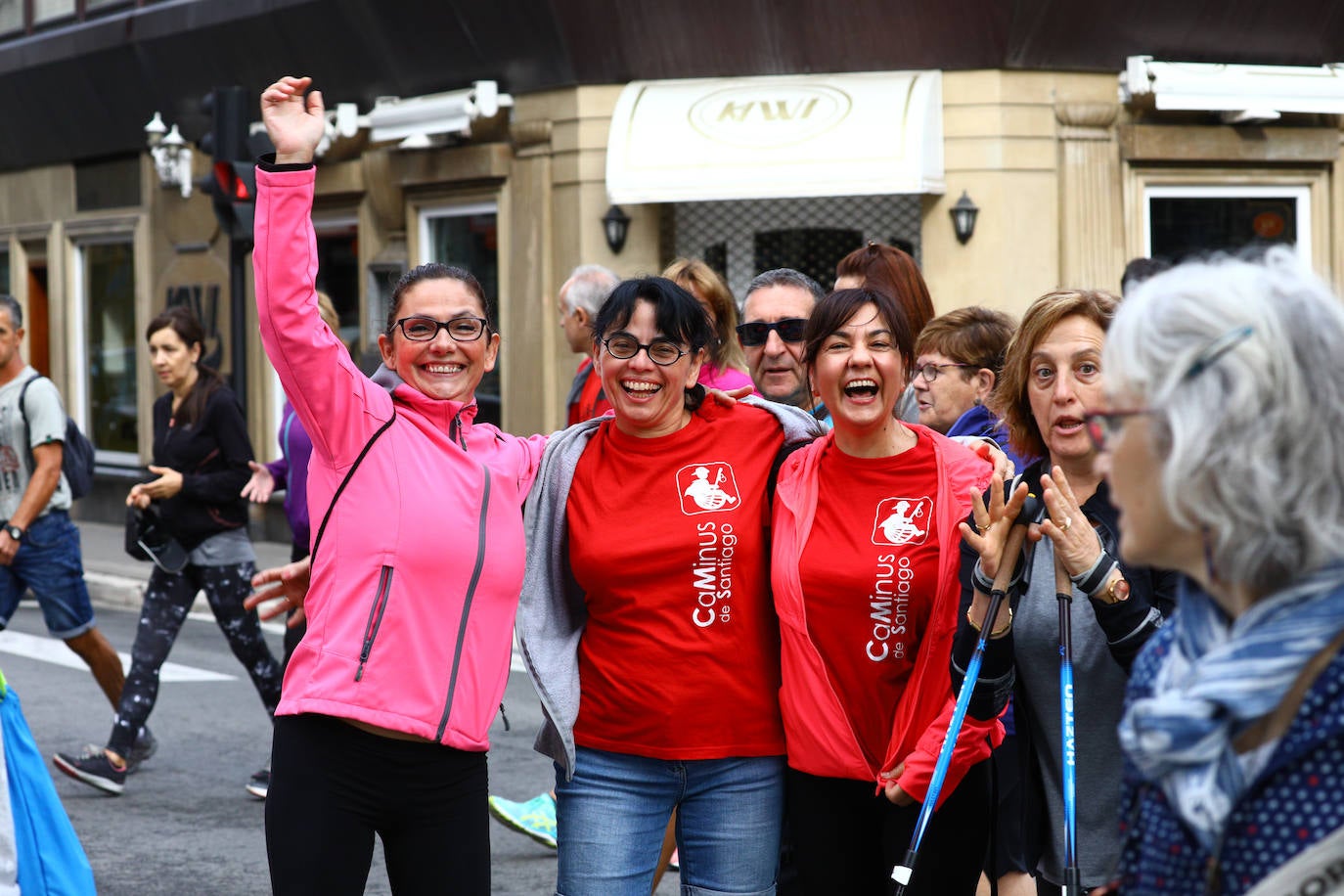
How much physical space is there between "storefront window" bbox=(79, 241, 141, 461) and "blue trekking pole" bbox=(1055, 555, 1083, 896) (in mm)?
17527

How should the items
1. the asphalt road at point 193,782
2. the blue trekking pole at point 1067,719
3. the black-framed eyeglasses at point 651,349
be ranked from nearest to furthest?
1. the blue trekking pole at point 1067,719
2. the black-framed eyeglasses at point 651,349
3. the asphalt road at point 193,782

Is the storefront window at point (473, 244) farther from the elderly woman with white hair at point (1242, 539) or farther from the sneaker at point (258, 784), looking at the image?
the elderly woman with white hair at point (1242, 539)

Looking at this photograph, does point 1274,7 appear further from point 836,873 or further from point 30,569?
point 836,873

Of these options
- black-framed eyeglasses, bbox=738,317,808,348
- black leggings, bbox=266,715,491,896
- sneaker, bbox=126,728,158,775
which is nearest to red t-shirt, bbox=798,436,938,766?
black leggings, bbox=266,715,491,896

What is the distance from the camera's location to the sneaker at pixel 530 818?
627 centimetres

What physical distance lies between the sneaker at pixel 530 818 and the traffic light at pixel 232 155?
5456mm

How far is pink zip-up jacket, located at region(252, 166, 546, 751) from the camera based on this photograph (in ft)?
11.0

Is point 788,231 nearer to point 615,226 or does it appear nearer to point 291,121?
point 615,226

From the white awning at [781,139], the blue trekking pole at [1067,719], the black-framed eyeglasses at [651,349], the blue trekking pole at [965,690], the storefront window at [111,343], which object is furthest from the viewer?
the storefront window at [111,343]

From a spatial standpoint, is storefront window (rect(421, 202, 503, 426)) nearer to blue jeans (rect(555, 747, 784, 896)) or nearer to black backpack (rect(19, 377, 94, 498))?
black backpack (rect(19, 377, 94, 498))

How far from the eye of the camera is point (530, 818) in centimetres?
632

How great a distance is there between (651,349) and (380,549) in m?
0.79

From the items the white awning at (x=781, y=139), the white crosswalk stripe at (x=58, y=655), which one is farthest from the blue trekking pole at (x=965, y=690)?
the white awning at (x=781, y=139)

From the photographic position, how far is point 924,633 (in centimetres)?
363
